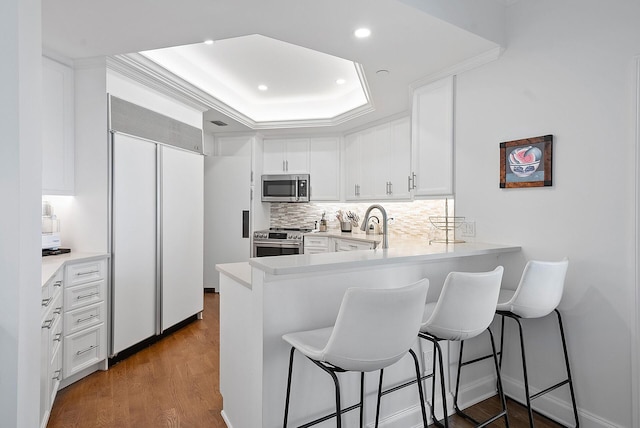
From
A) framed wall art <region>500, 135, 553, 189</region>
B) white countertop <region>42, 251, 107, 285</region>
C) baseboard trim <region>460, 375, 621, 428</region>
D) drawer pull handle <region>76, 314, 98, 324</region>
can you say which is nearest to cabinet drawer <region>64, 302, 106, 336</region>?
drawer pull handle <region>76, 314, 98, 324</region>

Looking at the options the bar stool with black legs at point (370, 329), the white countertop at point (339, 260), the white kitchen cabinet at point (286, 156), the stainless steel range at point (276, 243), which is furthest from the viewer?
the white kitchen cabinet at point (286, 156)

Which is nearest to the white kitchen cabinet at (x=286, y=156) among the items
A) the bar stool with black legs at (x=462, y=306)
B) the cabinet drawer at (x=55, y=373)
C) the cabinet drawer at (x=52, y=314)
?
the cabinet drawer at (x=52, y=314)

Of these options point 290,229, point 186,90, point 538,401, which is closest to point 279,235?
point 290,229

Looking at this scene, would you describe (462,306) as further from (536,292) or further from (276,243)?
(276,243)

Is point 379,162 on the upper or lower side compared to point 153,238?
upper

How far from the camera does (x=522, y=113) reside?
94.0 inches

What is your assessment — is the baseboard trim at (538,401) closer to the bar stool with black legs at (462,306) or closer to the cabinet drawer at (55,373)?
the bar stool with black legs at (462,306)

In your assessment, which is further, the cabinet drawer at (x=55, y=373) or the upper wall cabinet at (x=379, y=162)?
the upper wall cabinet at (x=379, y=162)

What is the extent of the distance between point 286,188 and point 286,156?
523 millimetres

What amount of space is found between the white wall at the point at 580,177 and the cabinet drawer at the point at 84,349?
10.1ft

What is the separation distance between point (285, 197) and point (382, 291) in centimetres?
415

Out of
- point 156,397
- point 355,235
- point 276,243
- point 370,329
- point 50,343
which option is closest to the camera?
point 370,329

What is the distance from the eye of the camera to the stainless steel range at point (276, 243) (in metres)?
5.14

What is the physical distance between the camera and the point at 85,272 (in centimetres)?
267
